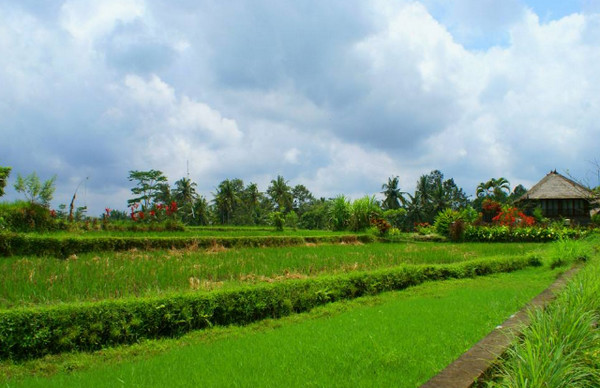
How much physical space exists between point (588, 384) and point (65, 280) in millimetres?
7256

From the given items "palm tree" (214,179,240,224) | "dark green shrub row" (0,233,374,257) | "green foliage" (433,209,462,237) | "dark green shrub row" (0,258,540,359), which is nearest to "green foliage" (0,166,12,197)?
"dark green shrub row" (0,233,374,257)

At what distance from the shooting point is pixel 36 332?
15.3 feet

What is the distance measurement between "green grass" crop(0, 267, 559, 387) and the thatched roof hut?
30462mm

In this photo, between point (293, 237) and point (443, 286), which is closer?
point (443, 286)

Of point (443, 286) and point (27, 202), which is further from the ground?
point (27, 202)

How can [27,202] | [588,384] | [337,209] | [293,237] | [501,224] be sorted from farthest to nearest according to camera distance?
[337,209]
[501,224]
[293,237]
[27,202]
[588,384]

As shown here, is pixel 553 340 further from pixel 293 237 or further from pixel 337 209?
pixel 337 209

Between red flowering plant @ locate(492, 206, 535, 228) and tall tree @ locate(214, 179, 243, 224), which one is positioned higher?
tall tree @ locate(214, 179, 243, 224)

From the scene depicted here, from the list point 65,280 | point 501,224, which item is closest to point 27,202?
point 65,280

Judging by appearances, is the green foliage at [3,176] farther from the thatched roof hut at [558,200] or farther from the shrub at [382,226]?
the thatched roof hut at [558,200]

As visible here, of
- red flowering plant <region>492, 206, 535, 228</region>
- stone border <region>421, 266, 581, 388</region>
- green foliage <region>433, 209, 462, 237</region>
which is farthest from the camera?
green foliage <region>433, 209, 462, 237</region>

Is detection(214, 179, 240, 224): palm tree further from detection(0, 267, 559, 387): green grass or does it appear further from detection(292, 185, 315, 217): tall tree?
detection(0, 267, 559, 387): green grass

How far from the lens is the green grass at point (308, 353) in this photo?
3.71 meters

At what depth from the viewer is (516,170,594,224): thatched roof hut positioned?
106 feet
